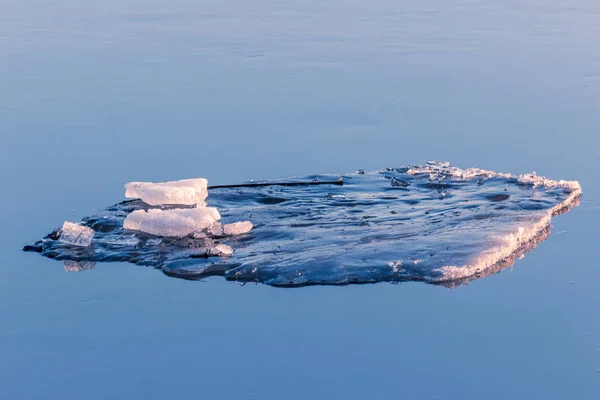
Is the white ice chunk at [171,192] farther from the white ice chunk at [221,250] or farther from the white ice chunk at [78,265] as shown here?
the white ice chunk at [78,265]

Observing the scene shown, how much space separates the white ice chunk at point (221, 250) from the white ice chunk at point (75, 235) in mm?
758

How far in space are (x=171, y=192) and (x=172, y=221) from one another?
369 millimetres

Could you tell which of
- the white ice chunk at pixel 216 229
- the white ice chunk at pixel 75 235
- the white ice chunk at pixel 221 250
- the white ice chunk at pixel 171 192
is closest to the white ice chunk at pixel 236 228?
the white ice chunk at pixel 216 229

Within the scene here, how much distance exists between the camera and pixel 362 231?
19.1ft

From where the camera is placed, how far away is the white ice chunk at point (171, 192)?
6148mm

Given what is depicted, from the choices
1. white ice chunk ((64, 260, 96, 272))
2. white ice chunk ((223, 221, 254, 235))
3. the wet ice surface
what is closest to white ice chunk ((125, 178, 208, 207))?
the wet ice surface

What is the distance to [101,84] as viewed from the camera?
893 centimetres

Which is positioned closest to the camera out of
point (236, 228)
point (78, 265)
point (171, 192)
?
point (78, 265)

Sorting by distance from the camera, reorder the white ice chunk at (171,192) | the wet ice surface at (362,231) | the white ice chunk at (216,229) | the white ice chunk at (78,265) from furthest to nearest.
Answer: the white ice chunk at (171,192), the white ice chunk at (216,229), the white ice chunk at (78,265), the wet ice surface at (362,231)

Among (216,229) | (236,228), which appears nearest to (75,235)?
(216,229)

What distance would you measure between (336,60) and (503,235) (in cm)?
440

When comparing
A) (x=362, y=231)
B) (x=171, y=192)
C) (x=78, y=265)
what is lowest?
(x=78, y=265)

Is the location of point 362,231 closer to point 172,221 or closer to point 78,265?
point 172,221

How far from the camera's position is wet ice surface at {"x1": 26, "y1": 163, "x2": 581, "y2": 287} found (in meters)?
5.32
